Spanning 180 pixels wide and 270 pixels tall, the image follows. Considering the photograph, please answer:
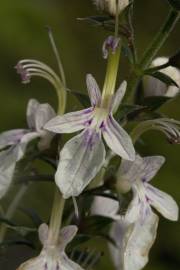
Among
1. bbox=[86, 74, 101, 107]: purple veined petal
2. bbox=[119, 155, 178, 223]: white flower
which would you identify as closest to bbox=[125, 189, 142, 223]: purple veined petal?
bbox=[119, 155, 178, 223]: white flower

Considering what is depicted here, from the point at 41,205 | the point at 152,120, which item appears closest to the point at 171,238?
the point at 41,205

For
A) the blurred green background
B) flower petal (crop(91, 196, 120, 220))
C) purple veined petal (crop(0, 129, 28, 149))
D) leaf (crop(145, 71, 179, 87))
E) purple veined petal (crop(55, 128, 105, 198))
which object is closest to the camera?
purple veined petal (crop(55, 128, 105, 198))

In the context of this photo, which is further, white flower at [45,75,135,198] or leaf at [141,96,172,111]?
leaf at [141,96,172,111]

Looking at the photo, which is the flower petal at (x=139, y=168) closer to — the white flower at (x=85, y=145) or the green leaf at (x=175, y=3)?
the white flower at (x=85, y=145)

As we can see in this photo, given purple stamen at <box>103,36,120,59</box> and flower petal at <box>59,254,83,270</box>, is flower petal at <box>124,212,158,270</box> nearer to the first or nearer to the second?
flower petal at <box>59,254,83,270</box>

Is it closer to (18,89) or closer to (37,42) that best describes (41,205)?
(18,89)

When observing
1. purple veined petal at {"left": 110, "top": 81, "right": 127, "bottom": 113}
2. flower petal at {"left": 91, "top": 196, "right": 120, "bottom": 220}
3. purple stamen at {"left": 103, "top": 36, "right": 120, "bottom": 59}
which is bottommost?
flower petal at {"left": 91, "top": 196, "right": 120, "bottom": 220}
